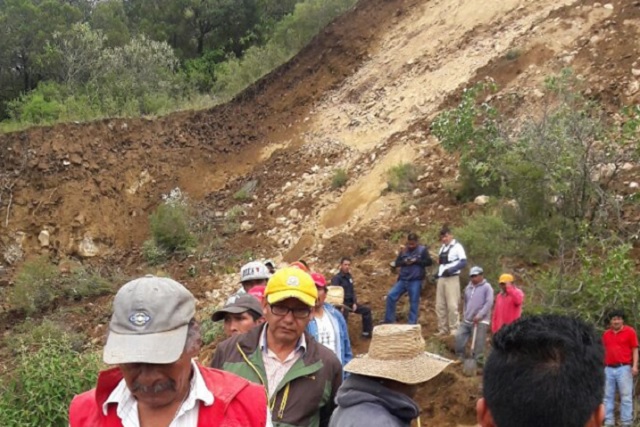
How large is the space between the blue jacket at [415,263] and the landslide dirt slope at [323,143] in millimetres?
2806

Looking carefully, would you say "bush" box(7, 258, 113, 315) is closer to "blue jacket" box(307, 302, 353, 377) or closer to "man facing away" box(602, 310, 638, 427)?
"man facing away" box(602, 310, 638, 427)

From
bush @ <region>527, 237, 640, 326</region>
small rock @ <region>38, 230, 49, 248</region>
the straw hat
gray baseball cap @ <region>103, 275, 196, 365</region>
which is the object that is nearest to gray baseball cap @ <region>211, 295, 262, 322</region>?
the straw hat

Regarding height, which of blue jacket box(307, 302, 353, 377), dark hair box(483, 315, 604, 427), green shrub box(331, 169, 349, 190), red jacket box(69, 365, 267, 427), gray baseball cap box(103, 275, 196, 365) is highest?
gray baseball cap box(103, 275, 196, 365)

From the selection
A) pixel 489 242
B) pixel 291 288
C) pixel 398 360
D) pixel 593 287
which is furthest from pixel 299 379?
pixel 489 242

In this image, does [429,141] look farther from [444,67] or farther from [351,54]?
[351,54]

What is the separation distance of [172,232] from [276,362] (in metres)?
12.2

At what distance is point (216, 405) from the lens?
1996 mm

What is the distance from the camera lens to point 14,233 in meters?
16.2

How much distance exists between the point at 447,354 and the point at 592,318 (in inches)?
63.8

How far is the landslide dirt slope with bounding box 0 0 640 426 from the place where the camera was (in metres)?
13.3

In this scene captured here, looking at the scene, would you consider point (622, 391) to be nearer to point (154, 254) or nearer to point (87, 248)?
point (154, 254)

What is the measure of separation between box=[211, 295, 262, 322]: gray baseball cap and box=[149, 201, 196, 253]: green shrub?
10.9 metres

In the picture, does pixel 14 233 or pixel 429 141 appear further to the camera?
pixel 14 233

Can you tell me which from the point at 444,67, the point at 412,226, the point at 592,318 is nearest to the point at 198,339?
the point at 592,318
